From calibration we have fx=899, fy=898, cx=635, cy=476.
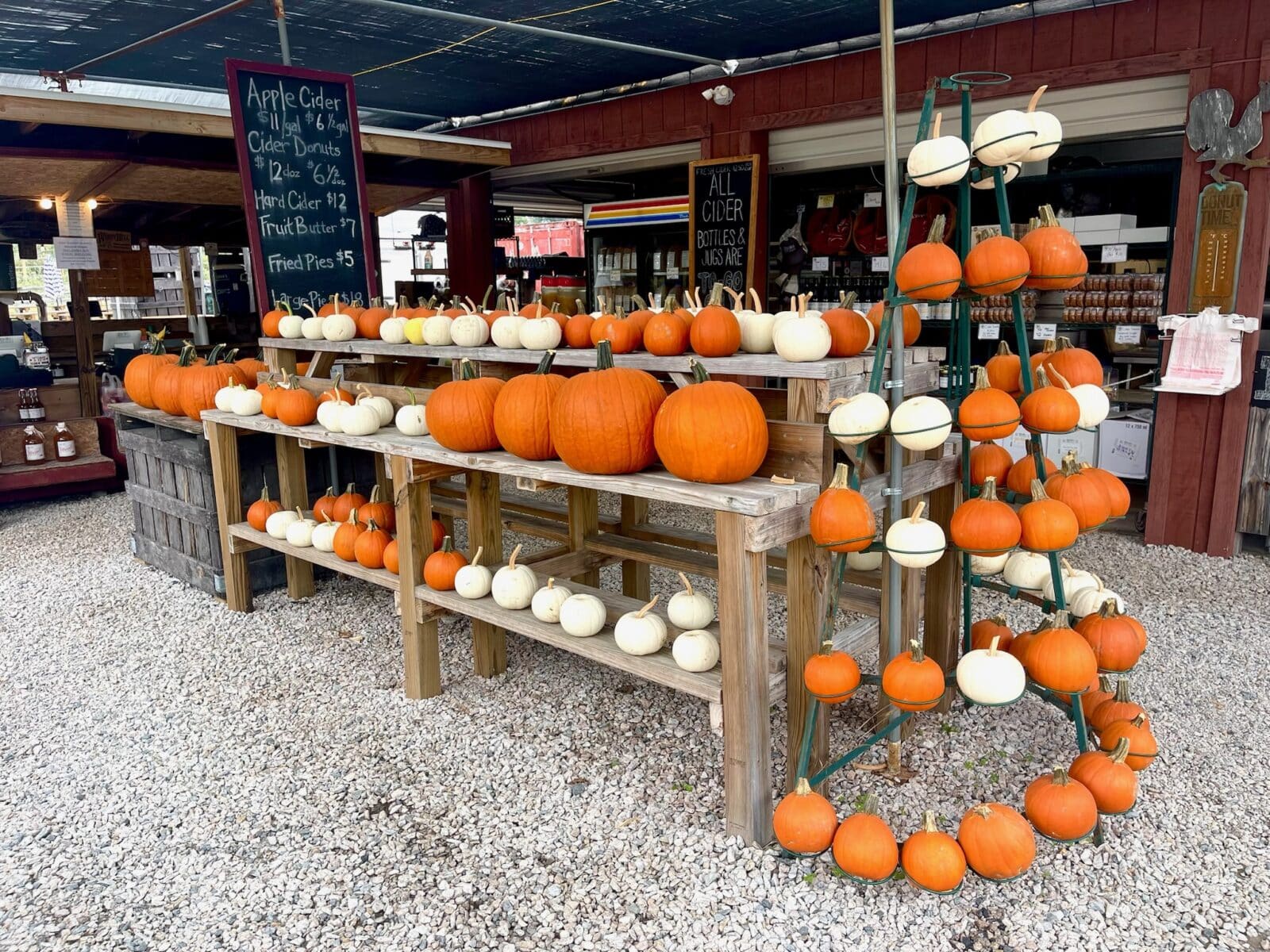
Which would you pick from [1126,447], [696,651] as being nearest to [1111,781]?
[696,651]

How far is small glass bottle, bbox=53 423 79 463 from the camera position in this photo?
24.1 feet

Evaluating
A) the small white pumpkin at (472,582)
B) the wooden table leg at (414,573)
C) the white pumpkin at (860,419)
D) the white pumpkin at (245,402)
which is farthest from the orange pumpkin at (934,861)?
the white pumpkin at (245,402)

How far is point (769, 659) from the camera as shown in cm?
285

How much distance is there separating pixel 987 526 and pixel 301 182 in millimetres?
4567

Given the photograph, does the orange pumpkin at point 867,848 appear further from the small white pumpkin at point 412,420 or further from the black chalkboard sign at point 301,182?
the black chalkboard sign at point 301,182

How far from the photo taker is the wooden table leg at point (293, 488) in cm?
482

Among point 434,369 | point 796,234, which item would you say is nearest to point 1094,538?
point 796,234

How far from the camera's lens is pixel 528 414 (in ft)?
10.1

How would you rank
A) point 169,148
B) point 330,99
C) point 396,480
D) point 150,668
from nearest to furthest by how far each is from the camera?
point 396,480
point 150,668
point 330,99
point 169,148

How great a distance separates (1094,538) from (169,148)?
7.30m

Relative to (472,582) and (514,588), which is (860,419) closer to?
(514,588)

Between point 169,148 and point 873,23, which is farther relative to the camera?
point 169,148

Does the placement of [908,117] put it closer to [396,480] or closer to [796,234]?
[796,234]

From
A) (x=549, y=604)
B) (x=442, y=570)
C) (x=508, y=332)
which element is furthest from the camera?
(x=508, y=332)
